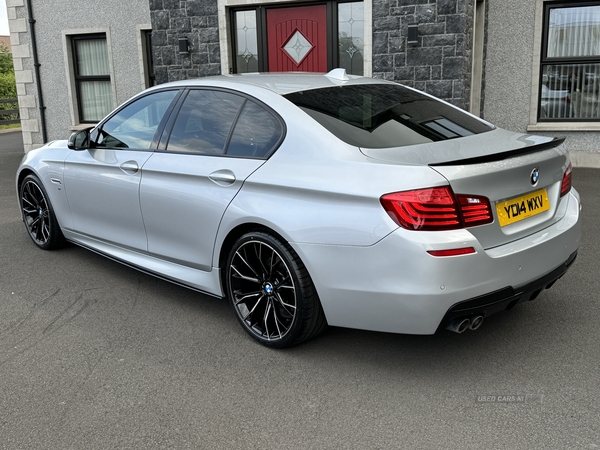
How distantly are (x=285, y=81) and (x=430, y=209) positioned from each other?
165 centimetres

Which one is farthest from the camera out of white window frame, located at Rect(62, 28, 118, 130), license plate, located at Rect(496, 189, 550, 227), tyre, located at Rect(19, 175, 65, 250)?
white window frame, located at Rect(62, 28, 118, 130)

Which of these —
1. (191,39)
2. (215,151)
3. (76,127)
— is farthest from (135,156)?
(76,127)

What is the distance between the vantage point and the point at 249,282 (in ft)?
12.6

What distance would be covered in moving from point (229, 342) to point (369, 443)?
1359 millimetres

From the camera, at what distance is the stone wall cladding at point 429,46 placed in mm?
8945

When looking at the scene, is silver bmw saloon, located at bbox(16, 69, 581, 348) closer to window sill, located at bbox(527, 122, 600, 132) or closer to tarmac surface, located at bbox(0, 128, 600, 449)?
tarmac surface, located at bbox(0, 128, 600, 449)

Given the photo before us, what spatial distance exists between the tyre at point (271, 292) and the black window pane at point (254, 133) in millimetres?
517

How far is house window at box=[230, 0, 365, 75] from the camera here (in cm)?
980

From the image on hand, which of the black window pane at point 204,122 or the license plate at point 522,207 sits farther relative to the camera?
the black window pane at point 204,122

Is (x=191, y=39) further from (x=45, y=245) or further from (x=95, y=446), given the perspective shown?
(x=95, y=446)

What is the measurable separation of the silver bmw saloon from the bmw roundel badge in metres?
0.02

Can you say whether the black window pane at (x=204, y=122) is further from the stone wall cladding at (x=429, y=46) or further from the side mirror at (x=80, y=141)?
the stone wall cladding at (x=429, y=46)

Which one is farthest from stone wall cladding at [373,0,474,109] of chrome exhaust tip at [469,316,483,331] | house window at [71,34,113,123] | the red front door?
chrome exhaust tip at [469,316,483,331]

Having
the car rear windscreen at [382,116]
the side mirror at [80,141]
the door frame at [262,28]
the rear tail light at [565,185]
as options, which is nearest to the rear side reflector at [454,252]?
the car rear windscreen at [382,116]
